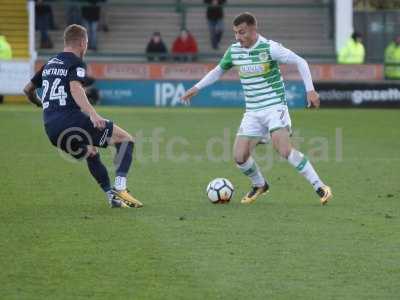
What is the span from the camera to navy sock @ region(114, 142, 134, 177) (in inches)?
445

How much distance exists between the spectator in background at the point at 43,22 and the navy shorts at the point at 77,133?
25481 mm

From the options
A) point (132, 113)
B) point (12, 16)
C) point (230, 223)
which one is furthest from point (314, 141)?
point (12, 16)

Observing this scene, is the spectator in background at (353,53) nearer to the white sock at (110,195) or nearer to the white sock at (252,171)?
the white sock at (252,171)

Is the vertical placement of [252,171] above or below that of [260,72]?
below

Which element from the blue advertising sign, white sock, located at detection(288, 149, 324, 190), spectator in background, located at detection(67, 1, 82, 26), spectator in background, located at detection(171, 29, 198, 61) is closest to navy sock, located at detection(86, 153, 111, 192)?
white sock, located at detection(288, 149, 324, 190)

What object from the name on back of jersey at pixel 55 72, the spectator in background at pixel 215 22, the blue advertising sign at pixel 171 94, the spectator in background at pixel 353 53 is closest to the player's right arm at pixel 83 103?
the name on back of jersey at pixel 55 72

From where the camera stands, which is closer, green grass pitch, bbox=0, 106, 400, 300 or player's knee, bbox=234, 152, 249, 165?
green grass pitch, bbox=0, 106, 400, 300

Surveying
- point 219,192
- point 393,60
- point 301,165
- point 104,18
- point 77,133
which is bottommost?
point 219,192

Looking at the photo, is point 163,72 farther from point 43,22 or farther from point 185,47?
point 43,22

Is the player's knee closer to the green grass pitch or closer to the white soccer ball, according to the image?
the white soccer ball

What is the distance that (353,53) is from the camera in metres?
34.3

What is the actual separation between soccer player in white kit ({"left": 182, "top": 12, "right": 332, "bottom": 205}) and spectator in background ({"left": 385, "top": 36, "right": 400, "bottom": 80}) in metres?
22.5

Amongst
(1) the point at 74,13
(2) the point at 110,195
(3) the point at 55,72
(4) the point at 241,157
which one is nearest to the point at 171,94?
(1) the point at 74,13

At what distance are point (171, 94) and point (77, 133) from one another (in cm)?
2091
